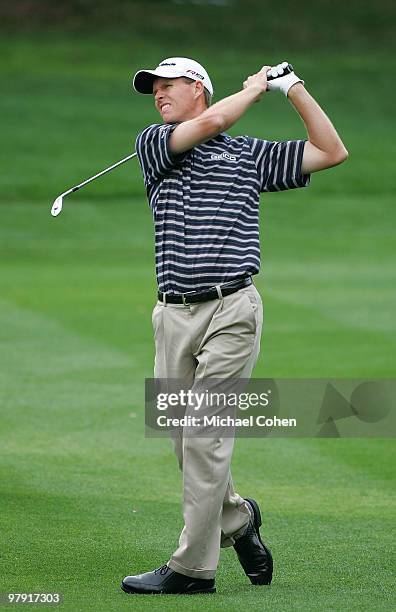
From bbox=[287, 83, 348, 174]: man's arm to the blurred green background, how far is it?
169 centimetres

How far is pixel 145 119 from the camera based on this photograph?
3872cm

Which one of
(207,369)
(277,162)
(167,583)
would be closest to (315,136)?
(277,162)

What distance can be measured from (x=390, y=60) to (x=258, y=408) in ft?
129

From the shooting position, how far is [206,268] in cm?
567

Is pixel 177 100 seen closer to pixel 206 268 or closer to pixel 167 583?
pixel 206 268

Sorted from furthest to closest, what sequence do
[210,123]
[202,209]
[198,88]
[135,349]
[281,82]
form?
1. [135,349]
2. [198,88]
3. [281,82]
4. [202,209]
5. [210,123]

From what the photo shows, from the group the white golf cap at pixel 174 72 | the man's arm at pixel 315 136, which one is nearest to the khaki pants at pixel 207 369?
the man's arm at pixel 315 136

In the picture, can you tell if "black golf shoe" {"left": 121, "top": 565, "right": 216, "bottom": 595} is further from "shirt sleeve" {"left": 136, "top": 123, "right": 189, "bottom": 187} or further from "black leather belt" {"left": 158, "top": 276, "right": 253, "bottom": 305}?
"shirt sleeve" {"left": 136, "top": 123, "right": 189, "bottom": 187}

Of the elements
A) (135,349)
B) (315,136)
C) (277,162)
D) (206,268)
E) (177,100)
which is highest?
(177,100)

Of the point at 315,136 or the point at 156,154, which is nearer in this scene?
the point at 156,154

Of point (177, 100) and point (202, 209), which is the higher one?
point (177, 100)

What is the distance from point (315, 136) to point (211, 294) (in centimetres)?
80

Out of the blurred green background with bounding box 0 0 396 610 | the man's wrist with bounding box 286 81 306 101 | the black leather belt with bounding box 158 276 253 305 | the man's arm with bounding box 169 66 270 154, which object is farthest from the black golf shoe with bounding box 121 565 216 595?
the man's wrist with bounding box 286 81 306 101

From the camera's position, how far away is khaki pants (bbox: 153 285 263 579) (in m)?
5.66
